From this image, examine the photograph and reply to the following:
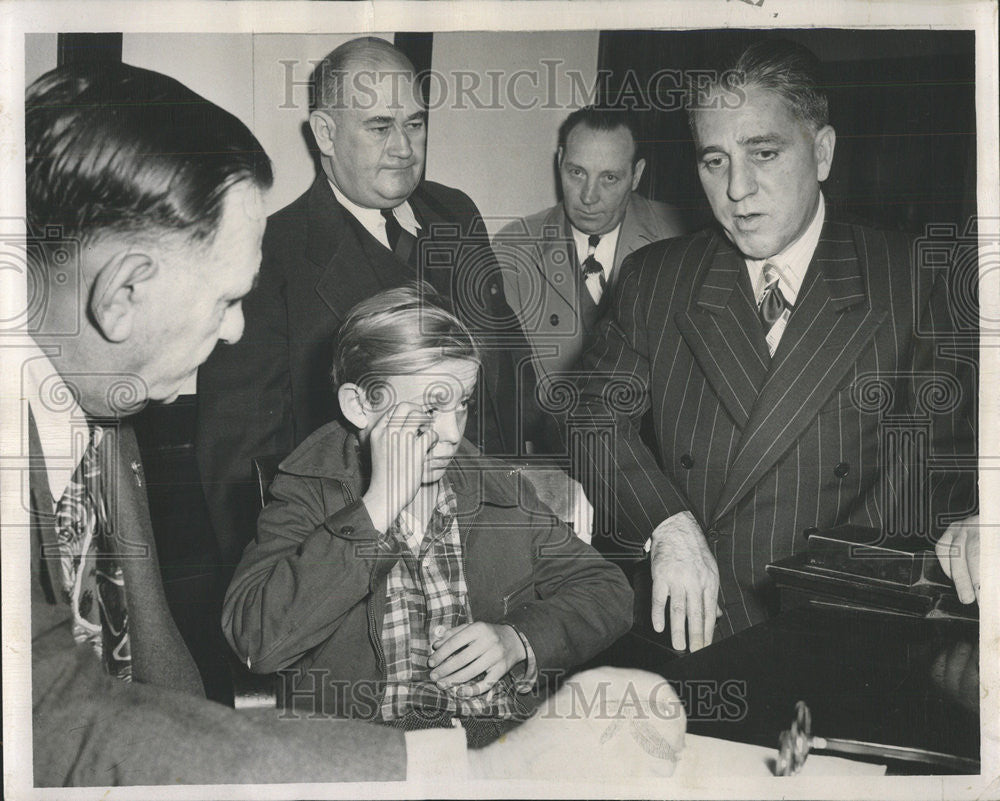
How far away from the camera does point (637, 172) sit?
1841 millimetres

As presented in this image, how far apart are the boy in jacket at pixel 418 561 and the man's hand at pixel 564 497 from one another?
2 centimetres

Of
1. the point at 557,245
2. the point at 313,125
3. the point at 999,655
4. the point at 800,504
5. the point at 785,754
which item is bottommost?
the point at 785,754

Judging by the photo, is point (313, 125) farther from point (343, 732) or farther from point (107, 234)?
point (343, 732)

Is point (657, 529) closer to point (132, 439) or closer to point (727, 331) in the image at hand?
point (727, 331)

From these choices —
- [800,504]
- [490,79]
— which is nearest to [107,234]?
[490,79]

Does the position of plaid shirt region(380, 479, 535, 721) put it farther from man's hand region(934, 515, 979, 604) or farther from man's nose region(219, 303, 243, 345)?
man's hand region(934, 515, 979, 604)

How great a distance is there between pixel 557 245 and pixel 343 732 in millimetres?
1013

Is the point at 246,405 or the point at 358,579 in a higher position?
the point at 246,405

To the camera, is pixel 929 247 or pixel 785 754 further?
pixel 929 247

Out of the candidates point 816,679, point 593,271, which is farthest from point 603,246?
point 816,679

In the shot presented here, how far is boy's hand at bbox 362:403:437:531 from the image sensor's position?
174 cm

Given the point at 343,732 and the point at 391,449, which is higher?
the point at 391,449

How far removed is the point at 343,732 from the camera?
5.90 ft

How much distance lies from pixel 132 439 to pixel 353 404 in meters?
0.44
